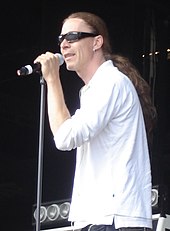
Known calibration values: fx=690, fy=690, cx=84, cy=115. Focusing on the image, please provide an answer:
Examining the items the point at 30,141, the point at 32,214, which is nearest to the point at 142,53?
the point at 30,141

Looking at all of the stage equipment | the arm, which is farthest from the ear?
the stage equipment

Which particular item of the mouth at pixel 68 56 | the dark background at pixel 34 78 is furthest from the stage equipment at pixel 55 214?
the mouth at pixel 68 56

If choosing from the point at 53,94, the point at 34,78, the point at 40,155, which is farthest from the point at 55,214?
the point at 53,94

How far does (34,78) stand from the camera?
4.90 metres

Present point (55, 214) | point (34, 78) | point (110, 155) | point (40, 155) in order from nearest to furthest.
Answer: point (110, 155), point (40, 155), point (55, 214), point (34, 78)

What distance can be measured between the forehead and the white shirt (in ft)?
0.74

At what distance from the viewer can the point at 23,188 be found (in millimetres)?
4875

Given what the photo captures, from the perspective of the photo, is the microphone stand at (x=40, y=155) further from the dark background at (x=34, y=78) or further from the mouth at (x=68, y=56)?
the dark background at (x=34, y=78)

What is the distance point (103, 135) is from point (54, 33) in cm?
277

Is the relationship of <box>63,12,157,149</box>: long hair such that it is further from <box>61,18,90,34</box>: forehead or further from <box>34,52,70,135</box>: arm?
<box>34,52,70,135</box>: arm

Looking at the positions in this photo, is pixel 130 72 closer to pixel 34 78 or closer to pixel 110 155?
pixel 110 155

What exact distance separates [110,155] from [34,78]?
2.83m

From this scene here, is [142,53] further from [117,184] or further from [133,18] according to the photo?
[117,184]

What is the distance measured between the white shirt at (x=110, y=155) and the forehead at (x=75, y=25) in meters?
0.23
